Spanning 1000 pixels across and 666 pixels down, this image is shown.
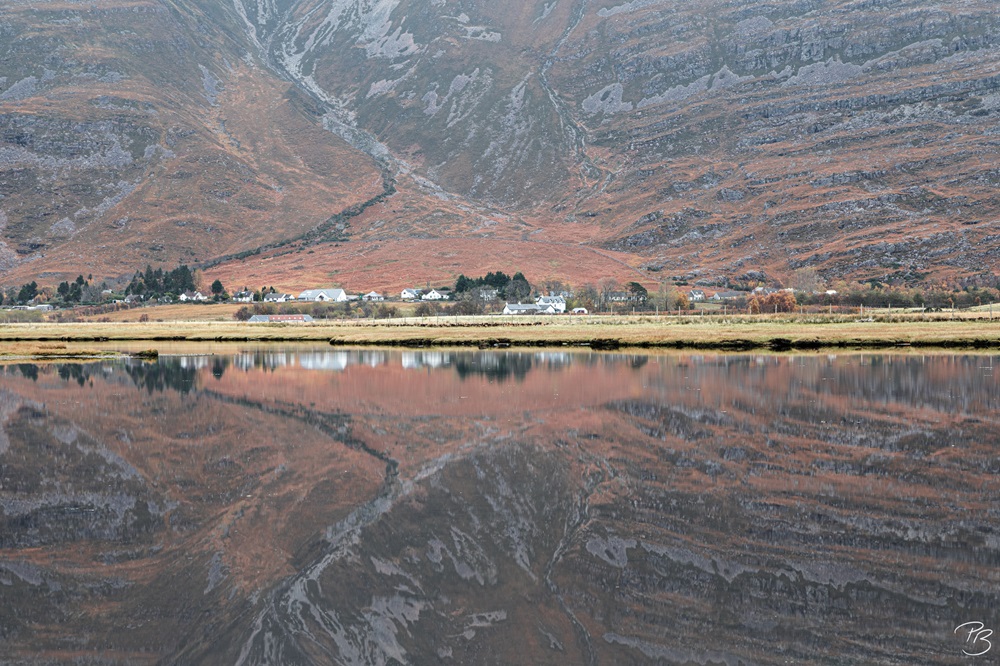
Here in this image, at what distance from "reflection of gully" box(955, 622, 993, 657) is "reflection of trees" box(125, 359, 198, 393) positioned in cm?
3479

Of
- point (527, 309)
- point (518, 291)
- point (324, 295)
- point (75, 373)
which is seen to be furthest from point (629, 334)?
point (324, 295)

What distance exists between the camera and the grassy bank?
62781 mm

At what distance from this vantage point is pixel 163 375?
47688mm

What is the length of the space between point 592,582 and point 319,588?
4070 mm

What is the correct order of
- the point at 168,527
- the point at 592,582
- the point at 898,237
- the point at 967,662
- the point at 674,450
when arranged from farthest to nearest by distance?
the point at 898,237, the point at 674,450, the point at 168,527, the point at 592,582, the point at 967,662

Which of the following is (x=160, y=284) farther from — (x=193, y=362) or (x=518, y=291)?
(x=193, y=362)

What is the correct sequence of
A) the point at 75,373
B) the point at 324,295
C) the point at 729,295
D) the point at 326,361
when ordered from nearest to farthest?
the point at 75,373, the point at 326,361, the point at 729,295, the point at 324,295

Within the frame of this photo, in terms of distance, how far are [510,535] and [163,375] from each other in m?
38.3

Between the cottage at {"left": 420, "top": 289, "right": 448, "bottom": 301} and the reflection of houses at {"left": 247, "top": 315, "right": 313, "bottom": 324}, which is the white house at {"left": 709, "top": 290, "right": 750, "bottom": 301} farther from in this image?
the reflection of houses at {"left": 247, "top": 315, "right": 313, "bottom": 324}

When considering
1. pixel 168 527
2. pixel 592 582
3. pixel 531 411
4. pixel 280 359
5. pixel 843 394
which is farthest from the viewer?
pixel 280 359

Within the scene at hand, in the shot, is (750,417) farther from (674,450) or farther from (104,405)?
(104,405)

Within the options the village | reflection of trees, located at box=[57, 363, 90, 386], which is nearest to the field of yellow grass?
reflection of trees, located at box=[57, 363, 90, 386]

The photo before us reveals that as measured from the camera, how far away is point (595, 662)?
32.8ft

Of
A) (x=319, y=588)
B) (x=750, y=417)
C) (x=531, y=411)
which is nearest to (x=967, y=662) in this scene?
(x=319, y=588)
